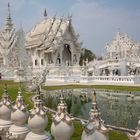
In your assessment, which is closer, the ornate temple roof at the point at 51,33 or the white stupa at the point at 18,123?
the white stupa at the point at 18,123

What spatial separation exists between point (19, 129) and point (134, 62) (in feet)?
76.8

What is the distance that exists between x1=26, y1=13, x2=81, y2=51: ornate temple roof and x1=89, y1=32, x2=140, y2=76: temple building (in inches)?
273

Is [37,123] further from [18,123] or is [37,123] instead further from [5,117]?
[5,117]

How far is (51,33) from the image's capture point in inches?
1521

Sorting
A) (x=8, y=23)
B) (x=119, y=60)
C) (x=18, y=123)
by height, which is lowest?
(x=18, y=123)

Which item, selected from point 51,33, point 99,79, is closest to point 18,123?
point 99,79

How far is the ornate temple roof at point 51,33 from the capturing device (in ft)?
123

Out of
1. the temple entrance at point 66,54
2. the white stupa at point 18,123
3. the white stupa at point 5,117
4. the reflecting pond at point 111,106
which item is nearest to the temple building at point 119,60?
the temple entrance at point 66,54

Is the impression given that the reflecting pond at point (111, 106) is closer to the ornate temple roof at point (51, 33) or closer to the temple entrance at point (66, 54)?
the ornate temple roof at point (51, 33)

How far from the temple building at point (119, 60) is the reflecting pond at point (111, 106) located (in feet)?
30.7

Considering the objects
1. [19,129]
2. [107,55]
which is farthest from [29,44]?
[19,129]

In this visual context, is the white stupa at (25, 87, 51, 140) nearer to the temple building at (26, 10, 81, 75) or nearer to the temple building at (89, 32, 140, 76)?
the temple building at (89, 32, 140, 76)

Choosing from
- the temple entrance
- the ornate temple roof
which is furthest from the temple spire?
the temple entrance

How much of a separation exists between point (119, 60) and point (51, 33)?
43.1 feet
